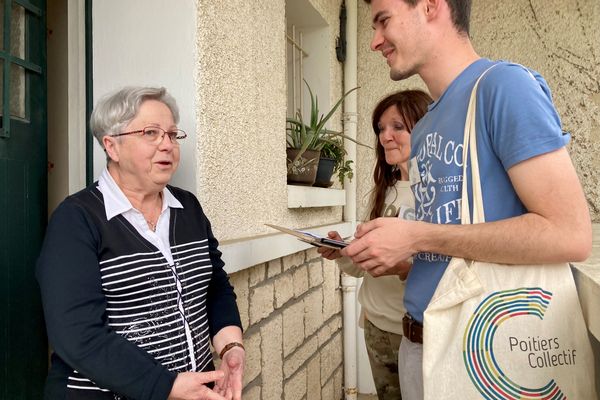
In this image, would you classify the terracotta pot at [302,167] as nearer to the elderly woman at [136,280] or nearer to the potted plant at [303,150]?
the potted plant at [303,150]

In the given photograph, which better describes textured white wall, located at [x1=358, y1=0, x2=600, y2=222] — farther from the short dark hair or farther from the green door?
the green door

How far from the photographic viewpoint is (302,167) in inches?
128

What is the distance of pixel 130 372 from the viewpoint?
4.32 ft

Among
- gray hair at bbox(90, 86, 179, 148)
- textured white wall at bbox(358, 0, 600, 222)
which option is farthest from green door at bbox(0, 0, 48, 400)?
textured white wall at bbox(358, 0, 600, 222)

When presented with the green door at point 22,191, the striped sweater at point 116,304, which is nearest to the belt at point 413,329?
the striped sweater at point 116,304

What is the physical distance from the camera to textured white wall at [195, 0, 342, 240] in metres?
2.06

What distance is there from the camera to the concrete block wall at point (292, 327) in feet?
8.15

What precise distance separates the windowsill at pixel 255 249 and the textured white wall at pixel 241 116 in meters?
0.07

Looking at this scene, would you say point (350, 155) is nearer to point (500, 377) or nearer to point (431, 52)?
point (431, 52)

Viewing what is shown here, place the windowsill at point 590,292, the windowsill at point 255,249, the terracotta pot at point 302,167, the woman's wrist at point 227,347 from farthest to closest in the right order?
the terracotta pot at point 302,167 < the windowsill at point 255,249 < the woman's wrist at point 227,347 < the windowsill at point 590,292

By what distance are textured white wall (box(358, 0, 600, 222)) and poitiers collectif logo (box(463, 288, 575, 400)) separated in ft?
11.0

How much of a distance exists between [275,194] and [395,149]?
0.62 metres

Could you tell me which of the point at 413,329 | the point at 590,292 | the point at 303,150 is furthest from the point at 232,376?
the point at 303,150

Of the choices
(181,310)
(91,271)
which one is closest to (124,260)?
(91,271)
